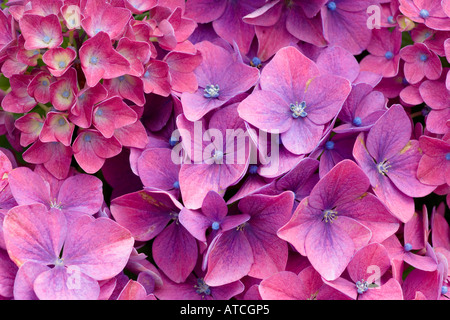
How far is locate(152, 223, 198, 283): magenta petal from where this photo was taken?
2.34 feet

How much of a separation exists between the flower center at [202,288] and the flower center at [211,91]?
26cm

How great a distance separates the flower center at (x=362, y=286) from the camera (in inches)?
25.8

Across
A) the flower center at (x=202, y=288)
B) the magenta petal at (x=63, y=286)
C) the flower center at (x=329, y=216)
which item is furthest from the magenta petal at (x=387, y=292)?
the magenta petal at (x=63, y=286)

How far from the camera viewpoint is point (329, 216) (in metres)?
0.70

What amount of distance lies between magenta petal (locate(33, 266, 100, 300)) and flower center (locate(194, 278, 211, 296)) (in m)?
0.16

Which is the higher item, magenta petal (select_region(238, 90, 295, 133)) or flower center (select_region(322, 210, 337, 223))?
magenta petal (select_region(238, 90, 295, 133))

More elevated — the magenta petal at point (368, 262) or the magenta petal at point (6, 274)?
the magenta petal at point (6, 274)

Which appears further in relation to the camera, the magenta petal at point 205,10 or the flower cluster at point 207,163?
the magenta petal at point 205,10

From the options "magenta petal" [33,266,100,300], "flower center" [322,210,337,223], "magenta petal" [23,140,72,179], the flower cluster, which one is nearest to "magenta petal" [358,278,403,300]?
the flower cluster

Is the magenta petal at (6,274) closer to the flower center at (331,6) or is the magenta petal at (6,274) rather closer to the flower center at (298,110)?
the flower center at (298,110)

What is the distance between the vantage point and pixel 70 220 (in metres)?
0.69

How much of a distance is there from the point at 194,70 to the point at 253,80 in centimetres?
10

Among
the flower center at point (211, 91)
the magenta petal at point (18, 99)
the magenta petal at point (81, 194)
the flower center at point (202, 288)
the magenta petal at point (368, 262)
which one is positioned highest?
the magenta petal at point (18, 99)

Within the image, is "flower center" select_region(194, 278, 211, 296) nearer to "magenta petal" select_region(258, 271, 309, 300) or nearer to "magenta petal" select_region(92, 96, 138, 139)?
"magenta petal" select_region(258, 271, 309, 300)
